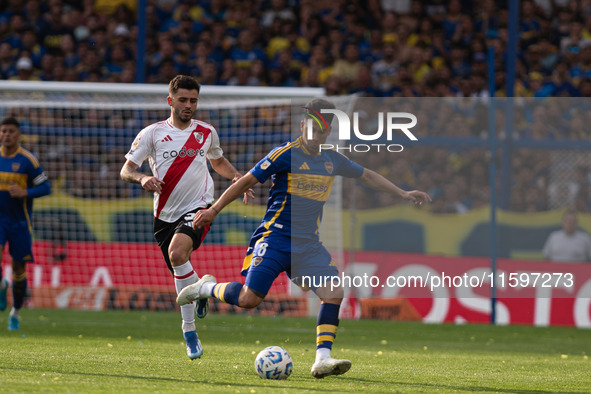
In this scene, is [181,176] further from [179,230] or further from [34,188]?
[34,188]

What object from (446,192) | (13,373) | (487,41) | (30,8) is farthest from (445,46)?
(13,373)

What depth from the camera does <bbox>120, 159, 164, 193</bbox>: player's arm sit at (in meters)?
6.86

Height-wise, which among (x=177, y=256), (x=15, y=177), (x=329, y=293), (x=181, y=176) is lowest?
(x=329, y=293)

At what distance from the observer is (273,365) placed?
6.57m

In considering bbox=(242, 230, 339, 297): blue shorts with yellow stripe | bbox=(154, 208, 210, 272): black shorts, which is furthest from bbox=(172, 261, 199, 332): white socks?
bbox=(242, 230, 339, 297): blue shorts with yellow stripe

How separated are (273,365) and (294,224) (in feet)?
3.45

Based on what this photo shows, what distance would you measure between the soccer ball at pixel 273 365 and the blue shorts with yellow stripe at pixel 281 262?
1.51 feet

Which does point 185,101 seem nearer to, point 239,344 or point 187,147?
point 187,147

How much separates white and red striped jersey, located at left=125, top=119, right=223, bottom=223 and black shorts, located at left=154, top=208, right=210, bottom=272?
45 millimetres

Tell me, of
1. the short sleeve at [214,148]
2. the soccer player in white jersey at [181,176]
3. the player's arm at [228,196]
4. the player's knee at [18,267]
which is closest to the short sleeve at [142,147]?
the soccer player in white jersey at [181,176]

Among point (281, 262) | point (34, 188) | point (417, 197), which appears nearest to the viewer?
point (281, 262)

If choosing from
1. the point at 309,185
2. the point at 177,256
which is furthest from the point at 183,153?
the point at 309,185

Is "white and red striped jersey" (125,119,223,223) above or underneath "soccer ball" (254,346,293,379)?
above

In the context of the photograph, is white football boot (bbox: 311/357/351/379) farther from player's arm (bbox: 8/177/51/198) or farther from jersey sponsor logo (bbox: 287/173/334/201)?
player's arm (bbox: 8/177/51/198)
